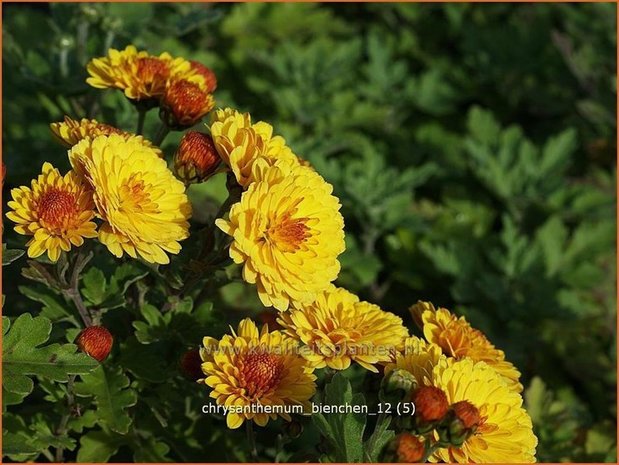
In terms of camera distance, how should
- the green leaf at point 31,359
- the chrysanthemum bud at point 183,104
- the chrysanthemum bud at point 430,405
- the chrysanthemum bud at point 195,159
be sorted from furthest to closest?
the chrysanthemum bud at point 183,104 < the chrysanthemum bud at point 195,159 < the green leaf at point 31,359 < the chrysanthemum bud at point 430,405

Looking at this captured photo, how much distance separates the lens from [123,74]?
2053 mm

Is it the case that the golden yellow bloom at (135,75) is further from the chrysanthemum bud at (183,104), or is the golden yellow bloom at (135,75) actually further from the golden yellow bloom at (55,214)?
the golden yellow bloom at (55,214)

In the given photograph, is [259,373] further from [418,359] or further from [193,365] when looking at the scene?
[418,359]

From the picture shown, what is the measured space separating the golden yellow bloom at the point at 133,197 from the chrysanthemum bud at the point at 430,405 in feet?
1.87

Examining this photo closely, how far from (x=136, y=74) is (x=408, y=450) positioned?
112 cm

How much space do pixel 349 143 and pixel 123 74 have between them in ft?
5.84

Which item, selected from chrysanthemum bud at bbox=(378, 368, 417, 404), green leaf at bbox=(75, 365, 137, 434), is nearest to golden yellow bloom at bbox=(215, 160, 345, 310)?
chrysanthemum bud at bbox=(378, 368, 417, 404)

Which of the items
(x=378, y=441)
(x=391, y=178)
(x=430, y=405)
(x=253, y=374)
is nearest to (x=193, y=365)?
(x=253, y=374)

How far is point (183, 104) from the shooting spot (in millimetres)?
1960

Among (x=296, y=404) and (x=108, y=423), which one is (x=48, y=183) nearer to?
(x=108, y=423)

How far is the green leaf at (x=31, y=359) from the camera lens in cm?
168

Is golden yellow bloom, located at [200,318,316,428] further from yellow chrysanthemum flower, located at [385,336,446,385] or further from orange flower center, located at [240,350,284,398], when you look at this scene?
yellow chrysanthemum flower, located at [385,336,446,385]

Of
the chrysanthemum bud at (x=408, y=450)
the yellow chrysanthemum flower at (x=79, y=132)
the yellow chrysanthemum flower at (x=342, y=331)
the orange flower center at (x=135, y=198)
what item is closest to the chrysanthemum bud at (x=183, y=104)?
Result: the yellow chrysanthemum flower at (x=79, y=132)

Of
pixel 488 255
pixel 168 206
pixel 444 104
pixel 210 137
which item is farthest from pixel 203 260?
pixel 444 104
